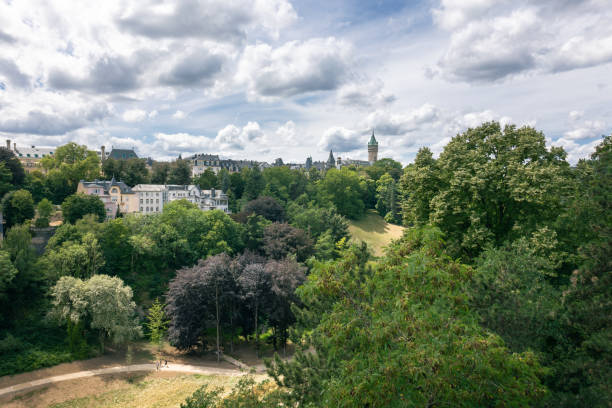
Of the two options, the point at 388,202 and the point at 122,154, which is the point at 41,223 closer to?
the point at 122,154

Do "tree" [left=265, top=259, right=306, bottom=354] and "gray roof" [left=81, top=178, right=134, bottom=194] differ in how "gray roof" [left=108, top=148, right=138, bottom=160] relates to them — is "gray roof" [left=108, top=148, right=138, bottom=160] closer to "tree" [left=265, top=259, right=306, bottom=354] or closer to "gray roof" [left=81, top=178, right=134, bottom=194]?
"gray roof" [left=81, top=178, right=134, bottom=194]

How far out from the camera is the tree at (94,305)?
2747 cm

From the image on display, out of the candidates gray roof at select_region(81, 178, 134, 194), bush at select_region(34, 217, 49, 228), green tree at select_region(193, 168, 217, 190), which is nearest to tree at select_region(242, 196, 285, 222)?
green tree at select_region(193, 168, 217, 190)

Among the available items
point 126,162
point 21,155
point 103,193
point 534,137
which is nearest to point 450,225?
point 534,137

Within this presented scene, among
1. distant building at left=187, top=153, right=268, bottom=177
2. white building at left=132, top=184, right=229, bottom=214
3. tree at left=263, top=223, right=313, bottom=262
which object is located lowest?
tree at left=263, top=223, right=313, bottom=262

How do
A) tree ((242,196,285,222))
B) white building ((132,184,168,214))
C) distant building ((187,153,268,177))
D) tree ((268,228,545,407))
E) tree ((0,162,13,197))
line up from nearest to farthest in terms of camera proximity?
tree ((268,228,545,407)) < tree ((0,162,13,197)) < tree ((242,196,285,222)) < white building ((132,184,168,214)) < distant building ((187,153,268,177))

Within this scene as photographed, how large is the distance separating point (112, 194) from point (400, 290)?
61.3m

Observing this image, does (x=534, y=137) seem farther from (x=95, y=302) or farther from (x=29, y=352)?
(x=29, y=352)

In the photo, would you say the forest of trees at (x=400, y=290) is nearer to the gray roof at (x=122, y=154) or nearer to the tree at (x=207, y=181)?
the tree at (x=207, y=181)

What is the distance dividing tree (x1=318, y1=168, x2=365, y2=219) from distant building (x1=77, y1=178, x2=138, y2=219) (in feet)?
120

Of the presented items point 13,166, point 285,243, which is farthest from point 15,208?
point 285,243

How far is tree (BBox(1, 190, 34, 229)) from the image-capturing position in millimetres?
42156

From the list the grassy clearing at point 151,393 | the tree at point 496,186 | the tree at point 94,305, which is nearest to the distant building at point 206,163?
the tree at point 94,305

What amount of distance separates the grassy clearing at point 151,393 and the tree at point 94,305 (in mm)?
4671
